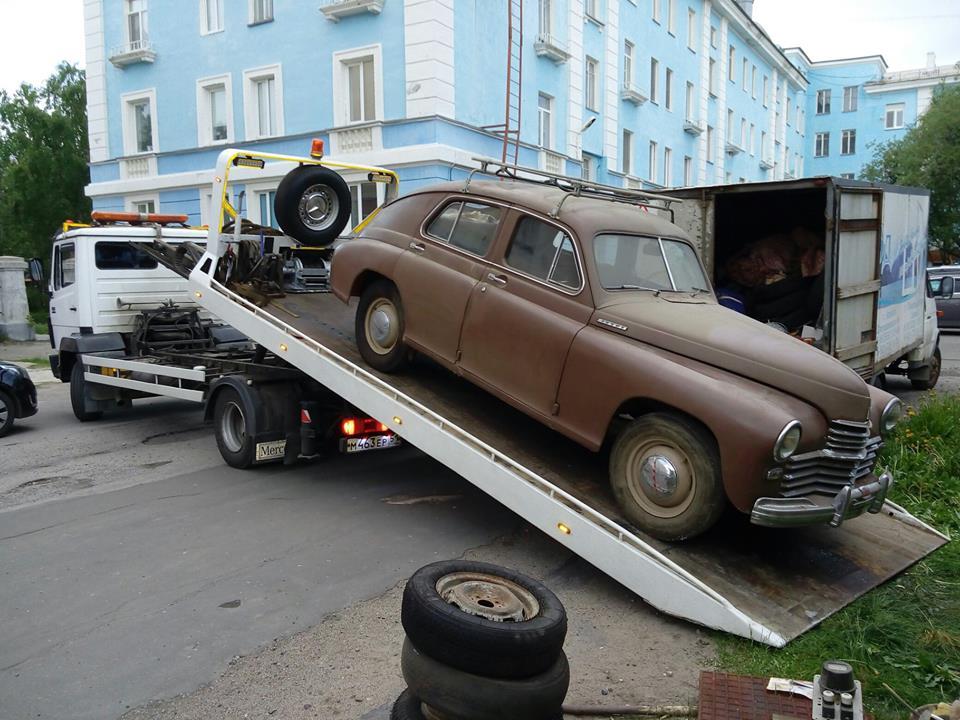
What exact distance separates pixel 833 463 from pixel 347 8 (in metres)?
17.3

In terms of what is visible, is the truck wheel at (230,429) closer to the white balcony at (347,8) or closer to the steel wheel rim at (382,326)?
the steel wheel rim at (382,326)

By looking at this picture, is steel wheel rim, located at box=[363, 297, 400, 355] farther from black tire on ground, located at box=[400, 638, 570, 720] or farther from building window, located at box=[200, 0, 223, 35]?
building window, located at box=[200, 0, 223, 35]

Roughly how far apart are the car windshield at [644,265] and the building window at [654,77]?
25.2m

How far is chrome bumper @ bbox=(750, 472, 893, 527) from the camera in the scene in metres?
4.62

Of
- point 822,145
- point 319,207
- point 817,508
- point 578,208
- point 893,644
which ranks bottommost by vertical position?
point 893,644

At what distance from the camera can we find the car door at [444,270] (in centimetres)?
625

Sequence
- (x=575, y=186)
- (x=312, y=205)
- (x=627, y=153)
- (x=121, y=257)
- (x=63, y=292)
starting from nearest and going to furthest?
(x=575, y=186) → (x=312, y=205) → (x=121, y=257) → (x=63, y=292) → (x=627, y=153)

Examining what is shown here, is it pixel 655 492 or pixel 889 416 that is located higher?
pixel 889 416

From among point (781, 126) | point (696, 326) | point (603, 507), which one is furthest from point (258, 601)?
point (781, 126)

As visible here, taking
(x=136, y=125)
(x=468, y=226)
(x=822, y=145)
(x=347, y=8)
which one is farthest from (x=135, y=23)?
(x=822, y=145)

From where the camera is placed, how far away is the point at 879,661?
4293 millimetres

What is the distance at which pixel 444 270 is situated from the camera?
642 cm

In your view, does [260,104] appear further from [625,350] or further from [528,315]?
[625,350]

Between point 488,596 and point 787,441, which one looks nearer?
point 488,596
